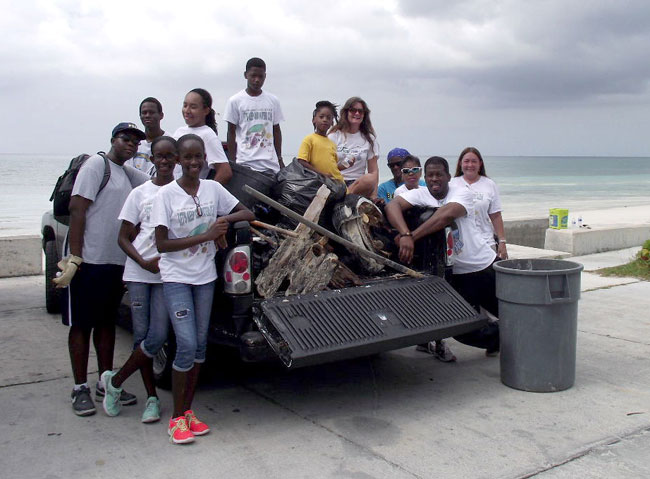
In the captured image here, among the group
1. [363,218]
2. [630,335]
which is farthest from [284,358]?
[630,335]

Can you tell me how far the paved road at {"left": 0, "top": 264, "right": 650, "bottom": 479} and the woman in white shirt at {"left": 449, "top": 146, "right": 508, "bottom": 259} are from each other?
1.04m

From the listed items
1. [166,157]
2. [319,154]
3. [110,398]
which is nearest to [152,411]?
[110,398]

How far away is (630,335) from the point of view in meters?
6.26

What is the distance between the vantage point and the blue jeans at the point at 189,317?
3.90 meters

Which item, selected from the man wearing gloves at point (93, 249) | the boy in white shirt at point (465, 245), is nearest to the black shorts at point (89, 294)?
the man wearing gloves at point (93, 249)

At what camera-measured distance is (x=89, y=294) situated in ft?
14.2

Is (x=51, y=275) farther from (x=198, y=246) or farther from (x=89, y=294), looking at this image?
(x=198, y=246)

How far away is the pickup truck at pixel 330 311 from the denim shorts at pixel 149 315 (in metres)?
0.35

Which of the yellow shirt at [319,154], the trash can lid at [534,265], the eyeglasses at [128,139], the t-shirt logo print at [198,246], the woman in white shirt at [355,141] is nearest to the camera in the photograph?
the t-shirt logo print at [198,246]

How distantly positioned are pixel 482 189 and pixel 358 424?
273 centimetres

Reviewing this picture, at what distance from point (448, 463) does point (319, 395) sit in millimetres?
1358

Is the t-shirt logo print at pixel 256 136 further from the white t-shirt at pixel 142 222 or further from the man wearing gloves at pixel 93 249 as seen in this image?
the white t-shirt at pixel 142 222

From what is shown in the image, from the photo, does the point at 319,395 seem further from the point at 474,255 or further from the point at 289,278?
the point at 474,255

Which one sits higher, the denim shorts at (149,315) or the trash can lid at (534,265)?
the trash can lid at (534,265)
